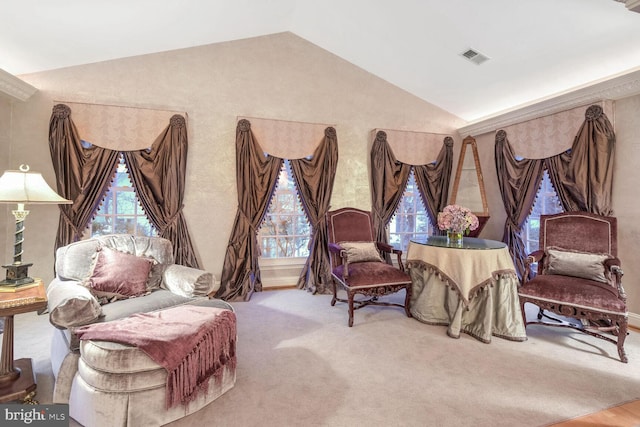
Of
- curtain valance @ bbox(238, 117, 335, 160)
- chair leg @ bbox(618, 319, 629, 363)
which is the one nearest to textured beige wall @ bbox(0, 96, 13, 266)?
curtain valance @ bbox(238, 117, 335, 160)

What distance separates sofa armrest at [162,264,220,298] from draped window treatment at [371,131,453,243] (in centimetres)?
267

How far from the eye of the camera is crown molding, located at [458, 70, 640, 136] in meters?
3.11

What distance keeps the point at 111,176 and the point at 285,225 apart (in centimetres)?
224

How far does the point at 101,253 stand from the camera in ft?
8.15

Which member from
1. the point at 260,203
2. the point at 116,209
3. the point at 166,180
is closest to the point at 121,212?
the point at 116,209

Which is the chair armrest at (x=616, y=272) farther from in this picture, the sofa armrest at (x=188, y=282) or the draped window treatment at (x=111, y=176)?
the draped window treatment at (x=111, y=176)

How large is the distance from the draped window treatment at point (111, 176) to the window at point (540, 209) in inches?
178

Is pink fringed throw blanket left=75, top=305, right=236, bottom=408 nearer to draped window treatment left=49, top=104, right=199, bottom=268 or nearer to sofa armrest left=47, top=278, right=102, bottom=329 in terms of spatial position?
sofa armrest left=47, top=278, right=102, bottom=329

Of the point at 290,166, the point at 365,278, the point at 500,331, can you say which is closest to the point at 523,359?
the point at 500,331

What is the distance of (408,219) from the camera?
5133 millimetres

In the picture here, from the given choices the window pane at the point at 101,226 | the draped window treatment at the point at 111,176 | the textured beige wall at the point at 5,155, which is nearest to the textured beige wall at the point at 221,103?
the textured beige wall at the point at 5,155

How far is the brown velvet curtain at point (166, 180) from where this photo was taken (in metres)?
3.79

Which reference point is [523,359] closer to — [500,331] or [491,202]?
[500,331]

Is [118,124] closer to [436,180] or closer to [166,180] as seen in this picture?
[166,180]
